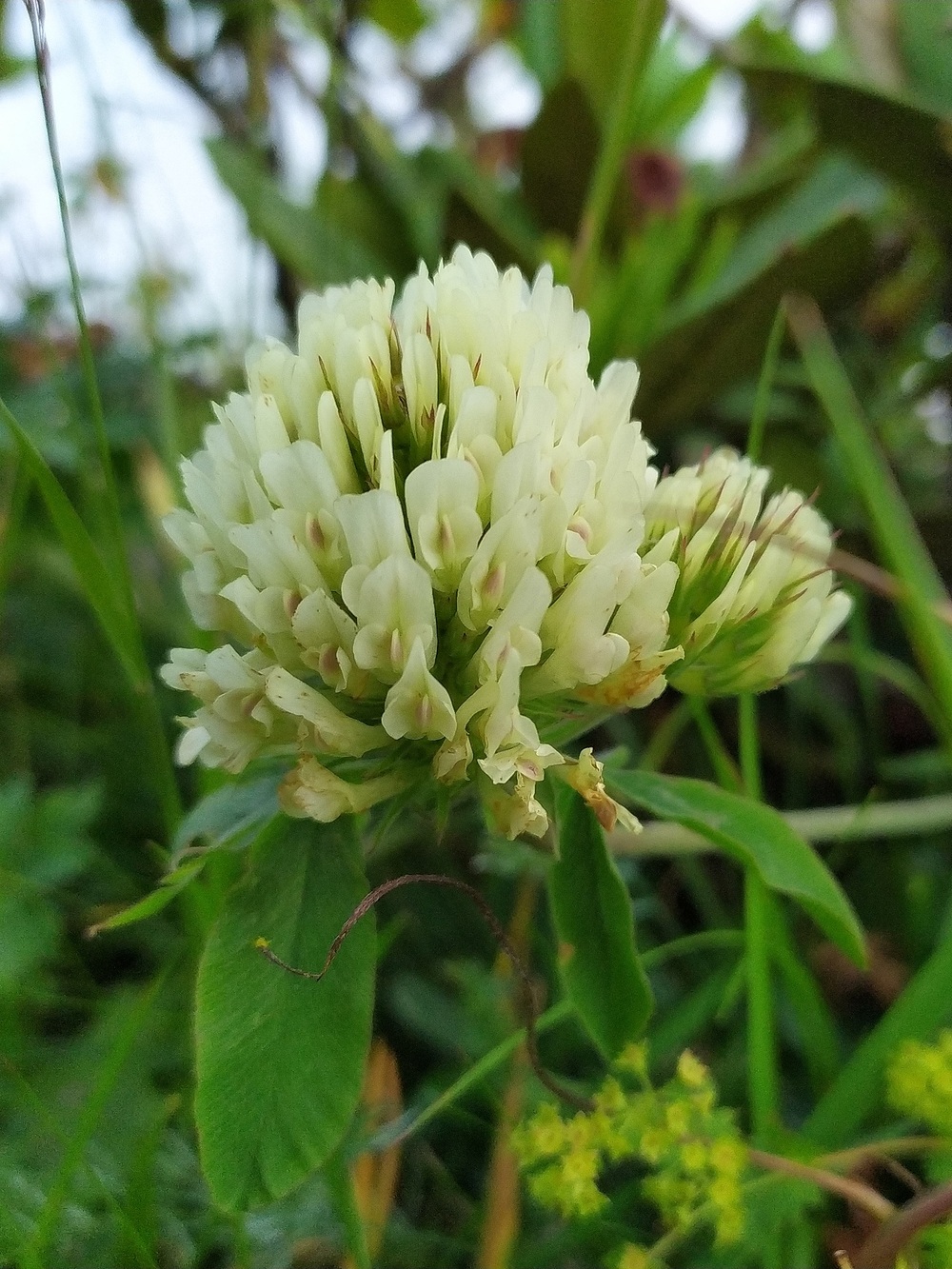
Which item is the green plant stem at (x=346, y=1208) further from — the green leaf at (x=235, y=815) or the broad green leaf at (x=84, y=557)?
the broad green leaf at (x=84, y=557)

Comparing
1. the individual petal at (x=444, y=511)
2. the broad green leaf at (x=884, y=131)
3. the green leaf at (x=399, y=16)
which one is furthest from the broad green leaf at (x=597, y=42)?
the individual petal at (x=444, y=511)

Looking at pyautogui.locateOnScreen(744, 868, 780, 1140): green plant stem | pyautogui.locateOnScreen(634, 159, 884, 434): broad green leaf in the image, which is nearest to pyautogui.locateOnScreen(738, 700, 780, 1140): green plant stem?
pyautogui.locateOnScreen(744, 868, 780, 1140): green plant stem

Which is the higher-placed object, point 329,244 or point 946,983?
point 329,244

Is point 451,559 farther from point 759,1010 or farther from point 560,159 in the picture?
point 560,159

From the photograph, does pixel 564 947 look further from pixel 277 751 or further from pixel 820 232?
pixel 820 232

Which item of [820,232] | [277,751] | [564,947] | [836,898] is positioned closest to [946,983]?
[836,898]

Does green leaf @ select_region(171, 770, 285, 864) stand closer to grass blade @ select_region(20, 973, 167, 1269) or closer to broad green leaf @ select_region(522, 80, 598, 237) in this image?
grass blade @ select_region(20, 973, 167, 1269)
